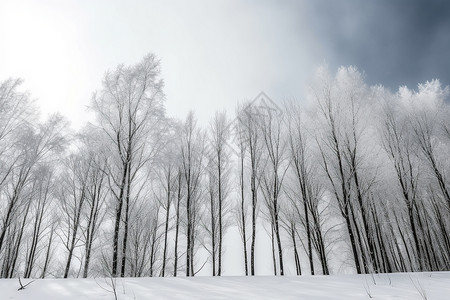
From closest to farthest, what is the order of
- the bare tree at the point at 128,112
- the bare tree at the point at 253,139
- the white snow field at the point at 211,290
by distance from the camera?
the white snow field at the point at 211,290 → the bare tree at the point at 128,112 → the bare tree at the point at 253,139

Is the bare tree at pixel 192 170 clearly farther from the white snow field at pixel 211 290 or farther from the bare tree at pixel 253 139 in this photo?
the white snow field at pixel 211 290

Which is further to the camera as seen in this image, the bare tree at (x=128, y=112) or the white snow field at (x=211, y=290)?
the bare tree at (x=128, y=112)

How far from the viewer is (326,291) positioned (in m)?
4.48

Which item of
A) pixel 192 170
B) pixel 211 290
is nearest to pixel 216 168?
pixel 192 170

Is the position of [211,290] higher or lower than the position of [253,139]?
lower

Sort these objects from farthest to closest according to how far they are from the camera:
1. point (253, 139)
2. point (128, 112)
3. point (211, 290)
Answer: point (253, 139) < point (128, 112) < point (211, 290)

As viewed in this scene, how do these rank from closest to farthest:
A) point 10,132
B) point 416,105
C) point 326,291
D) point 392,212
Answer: point 326,291 → point 10,132 → point 416,105 → point 392,212

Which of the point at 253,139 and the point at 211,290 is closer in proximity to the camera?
the point at 211,290

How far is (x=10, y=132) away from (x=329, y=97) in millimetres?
14481

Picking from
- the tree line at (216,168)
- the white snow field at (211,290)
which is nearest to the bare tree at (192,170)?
the tree line at (216,168)

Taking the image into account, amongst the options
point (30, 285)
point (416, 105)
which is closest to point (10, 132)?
point (30, 285)

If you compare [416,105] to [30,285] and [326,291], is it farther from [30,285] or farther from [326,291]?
[30,285]

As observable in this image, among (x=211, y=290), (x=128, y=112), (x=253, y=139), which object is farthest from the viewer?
(x=253, y=139)

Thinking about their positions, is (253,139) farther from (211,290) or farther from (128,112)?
(211,290)
